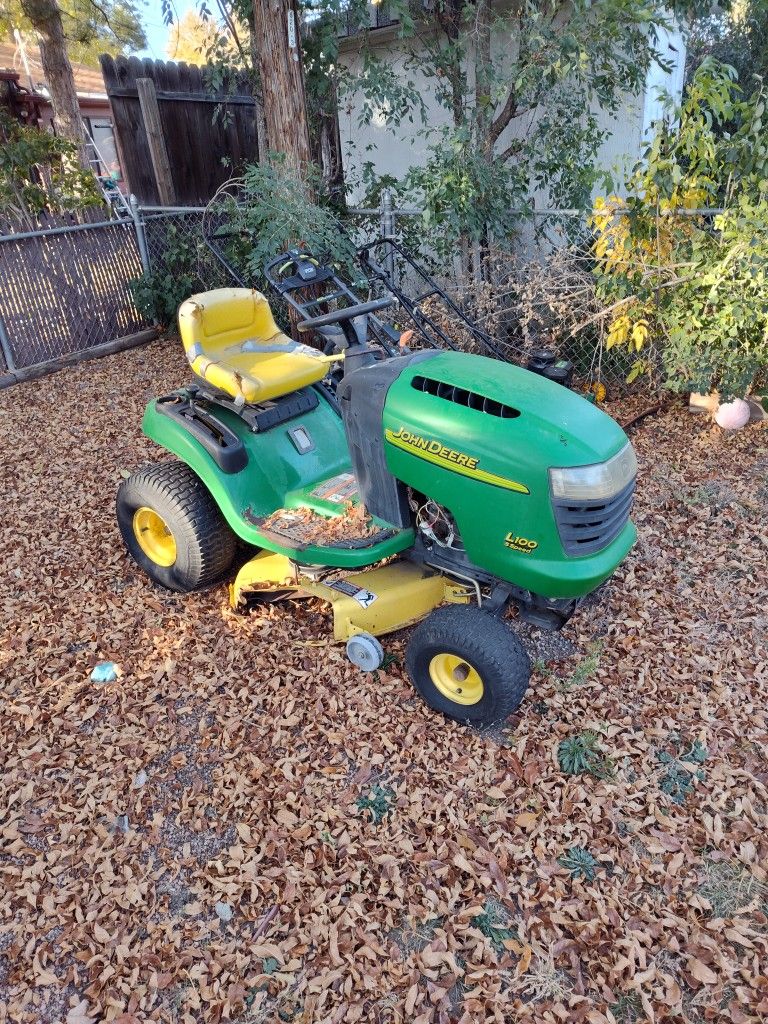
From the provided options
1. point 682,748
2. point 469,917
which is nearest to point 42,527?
point 469,917

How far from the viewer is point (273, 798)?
2.65m

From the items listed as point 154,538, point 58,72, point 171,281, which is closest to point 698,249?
point 154,538

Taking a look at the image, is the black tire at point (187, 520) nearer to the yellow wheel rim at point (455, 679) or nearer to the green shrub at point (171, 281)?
the yellow wheel rim at point (455, 679)

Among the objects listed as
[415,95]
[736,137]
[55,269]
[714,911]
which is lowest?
[714,911]

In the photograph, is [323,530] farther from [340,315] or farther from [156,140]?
[156,140]

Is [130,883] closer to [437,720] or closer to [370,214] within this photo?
[437,720]

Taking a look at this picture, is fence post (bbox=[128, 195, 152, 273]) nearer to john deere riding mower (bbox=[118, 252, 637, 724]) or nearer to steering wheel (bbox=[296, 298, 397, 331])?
john deere riding mower (bbox=[118, 252, 637, 724])

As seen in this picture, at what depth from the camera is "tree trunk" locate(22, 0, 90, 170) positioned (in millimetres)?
11023

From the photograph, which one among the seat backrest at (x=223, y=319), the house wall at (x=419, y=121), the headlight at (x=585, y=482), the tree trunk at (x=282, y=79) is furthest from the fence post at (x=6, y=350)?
the headlight at (x=585, y=482)

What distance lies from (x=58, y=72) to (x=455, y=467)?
12.7 meters

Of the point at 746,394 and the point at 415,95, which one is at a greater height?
the point at 415,95

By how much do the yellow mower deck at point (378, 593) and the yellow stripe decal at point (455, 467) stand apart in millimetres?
598

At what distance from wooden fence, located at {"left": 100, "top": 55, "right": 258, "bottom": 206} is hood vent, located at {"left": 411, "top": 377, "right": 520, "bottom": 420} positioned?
7.90m

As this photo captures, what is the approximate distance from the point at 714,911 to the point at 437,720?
3.66 ft
